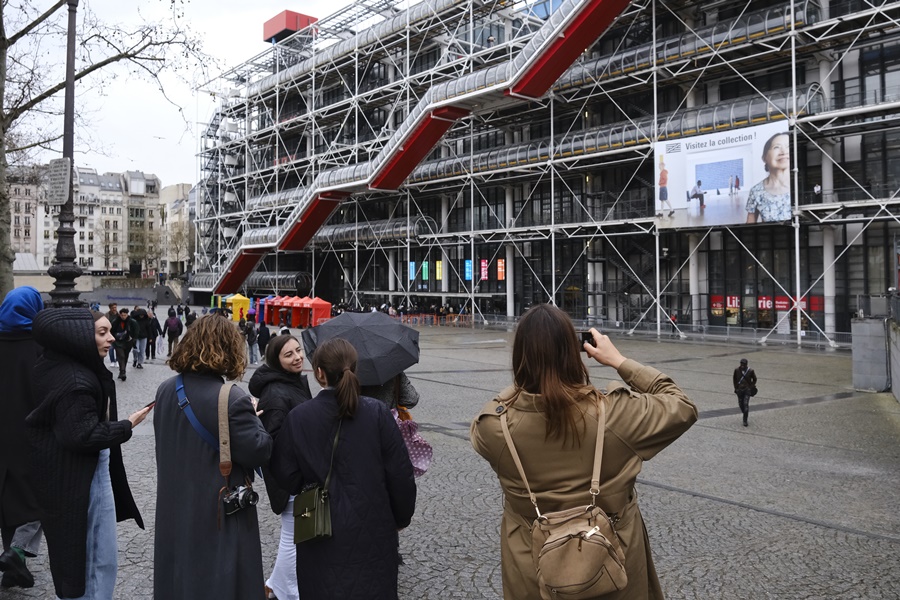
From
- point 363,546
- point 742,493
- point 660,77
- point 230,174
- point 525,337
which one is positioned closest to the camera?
point 525,337

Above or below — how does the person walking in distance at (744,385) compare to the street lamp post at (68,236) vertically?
below

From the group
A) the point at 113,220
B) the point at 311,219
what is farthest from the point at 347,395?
the point at 113,220

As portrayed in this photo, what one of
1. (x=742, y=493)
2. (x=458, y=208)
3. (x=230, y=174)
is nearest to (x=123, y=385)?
(x=742, y=493)

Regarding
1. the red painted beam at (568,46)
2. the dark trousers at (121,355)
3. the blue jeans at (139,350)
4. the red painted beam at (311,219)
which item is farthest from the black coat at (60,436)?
the red painted beam at (311,219)

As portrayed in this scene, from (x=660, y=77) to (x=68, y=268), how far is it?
23.4 metres

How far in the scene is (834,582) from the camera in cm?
448

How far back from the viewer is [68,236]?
8.66 meters

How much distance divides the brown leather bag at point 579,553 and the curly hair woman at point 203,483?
135 cm

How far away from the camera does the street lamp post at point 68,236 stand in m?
8.23

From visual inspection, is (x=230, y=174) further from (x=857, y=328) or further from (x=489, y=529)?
(x=489, y=529)

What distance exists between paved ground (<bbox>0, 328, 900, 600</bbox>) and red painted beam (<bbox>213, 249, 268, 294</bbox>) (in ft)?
98.7

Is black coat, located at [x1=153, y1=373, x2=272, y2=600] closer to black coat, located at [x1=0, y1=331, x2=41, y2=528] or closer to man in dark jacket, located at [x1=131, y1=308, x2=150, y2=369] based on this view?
black coat, located at [x1=0, y1=331, x2=41, y2=528]

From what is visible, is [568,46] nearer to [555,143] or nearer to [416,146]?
[555,143]

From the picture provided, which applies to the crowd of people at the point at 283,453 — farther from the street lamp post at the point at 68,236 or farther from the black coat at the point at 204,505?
the street lamp post at the point at 68,236
